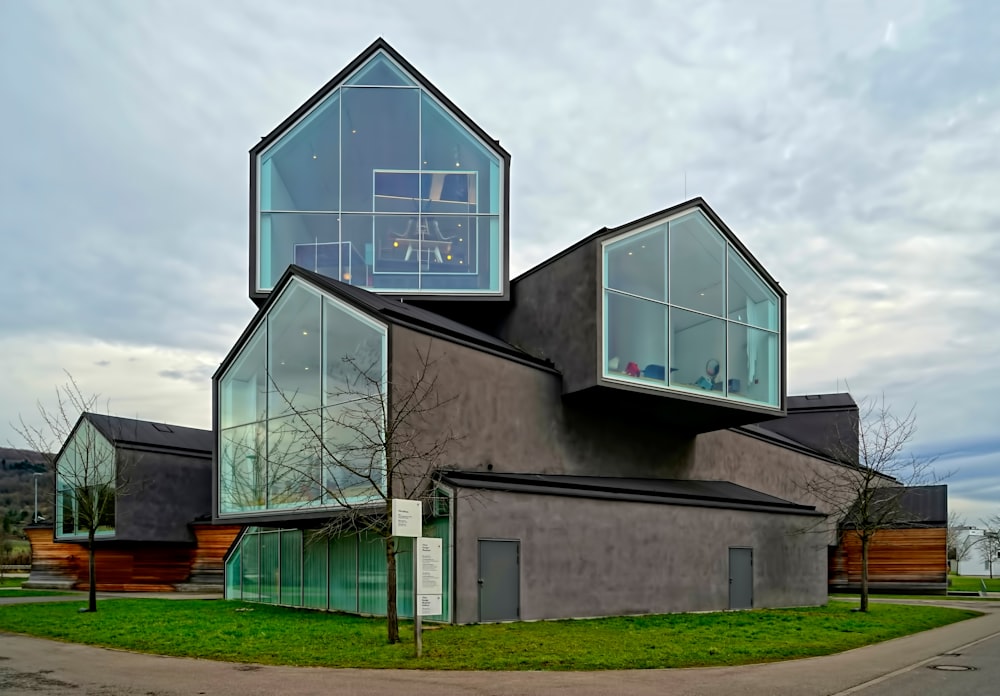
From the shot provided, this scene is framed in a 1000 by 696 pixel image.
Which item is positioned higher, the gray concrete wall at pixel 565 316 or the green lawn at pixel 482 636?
the gray concrete wall at pixel 565 316

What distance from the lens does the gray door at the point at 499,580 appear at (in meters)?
20.1

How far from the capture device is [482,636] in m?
17.4

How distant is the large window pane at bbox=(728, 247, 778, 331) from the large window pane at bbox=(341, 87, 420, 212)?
11129 mm

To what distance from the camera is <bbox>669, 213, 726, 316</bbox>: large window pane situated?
26.6 meters

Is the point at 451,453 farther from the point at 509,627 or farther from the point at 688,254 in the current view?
the point at 688,254

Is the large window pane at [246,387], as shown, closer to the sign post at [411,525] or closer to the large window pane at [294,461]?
the large window pane at [294,461]

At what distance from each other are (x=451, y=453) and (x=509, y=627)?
470cm

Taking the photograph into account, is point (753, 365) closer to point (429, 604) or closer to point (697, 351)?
point (697, 351)

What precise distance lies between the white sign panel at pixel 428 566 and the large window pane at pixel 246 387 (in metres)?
9.98

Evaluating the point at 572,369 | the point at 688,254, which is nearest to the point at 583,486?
the point at 572,369

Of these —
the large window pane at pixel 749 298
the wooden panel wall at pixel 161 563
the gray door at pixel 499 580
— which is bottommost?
the wooden panel wall at pixel 161 563

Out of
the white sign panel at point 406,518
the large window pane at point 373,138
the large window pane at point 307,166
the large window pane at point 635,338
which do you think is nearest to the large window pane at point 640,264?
the large window pane at point 635,338

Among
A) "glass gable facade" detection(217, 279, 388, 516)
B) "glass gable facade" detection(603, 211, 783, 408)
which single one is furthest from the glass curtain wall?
"glass gable facade" detection(603, 211, 783, 408)

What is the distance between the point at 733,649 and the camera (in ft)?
53.4
